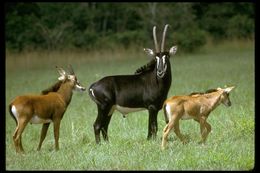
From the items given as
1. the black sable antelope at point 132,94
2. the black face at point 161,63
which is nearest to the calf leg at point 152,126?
the black sable antelope at point 132,94

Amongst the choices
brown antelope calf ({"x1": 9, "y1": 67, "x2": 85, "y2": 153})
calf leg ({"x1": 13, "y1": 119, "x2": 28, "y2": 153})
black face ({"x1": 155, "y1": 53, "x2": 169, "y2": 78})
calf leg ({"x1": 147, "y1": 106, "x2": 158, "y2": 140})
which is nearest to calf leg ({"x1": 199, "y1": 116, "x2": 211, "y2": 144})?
calf leg ({"x1": 147, "y1": 106, "x2": 158, "y2": 140})

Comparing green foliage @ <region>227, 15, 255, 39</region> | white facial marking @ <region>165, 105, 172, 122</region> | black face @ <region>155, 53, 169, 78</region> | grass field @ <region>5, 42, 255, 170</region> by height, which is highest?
green foliage @ <region>227, 15, 255, 39</region>

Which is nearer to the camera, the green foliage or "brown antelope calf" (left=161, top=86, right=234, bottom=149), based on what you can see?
"brown antelope calf" (left=161, top=86, right=234, bottom=149)

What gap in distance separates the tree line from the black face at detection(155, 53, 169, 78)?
68.7 ft

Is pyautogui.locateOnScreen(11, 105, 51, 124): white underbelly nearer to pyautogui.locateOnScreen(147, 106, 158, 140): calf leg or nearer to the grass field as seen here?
the grass field

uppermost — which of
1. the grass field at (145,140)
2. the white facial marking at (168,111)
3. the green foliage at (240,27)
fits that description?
the green foliage at (240,27)

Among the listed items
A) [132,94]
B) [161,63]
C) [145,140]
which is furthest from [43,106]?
[161,63]

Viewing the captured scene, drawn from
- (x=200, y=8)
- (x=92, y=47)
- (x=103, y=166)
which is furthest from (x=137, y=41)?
(x=103, y=166)

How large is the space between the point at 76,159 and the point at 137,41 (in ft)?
78.6

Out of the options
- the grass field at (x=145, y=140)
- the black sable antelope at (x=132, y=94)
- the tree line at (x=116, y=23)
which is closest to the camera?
the grass field at (x=145, y=140)

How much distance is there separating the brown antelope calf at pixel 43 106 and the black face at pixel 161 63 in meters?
1.42

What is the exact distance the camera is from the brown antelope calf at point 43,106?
829 cm

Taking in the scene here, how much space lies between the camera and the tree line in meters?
30.9

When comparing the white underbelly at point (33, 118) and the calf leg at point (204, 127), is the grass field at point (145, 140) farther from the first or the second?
the white underbelly at point (33, 118)
